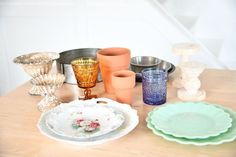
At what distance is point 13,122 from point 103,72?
0.34 m

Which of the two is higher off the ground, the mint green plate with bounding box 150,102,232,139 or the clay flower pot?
the clay flower pot

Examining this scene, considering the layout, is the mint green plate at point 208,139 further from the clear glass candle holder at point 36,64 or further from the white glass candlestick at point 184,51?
the clear glass candle holder at point 36,64

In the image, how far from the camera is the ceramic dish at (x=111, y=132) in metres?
0.82

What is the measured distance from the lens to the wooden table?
793 millimetres

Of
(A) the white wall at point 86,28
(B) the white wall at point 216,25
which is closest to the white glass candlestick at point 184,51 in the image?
(A) the white wall at point 86,28

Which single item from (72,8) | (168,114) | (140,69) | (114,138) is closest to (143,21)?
(72,8)

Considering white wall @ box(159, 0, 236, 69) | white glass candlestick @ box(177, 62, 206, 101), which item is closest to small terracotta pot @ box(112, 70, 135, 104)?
white glass candlestick @ box(177, 62, 206, 101)

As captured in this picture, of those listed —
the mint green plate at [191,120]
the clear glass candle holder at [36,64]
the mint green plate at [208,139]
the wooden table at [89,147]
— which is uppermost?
the clear glass candle holder at [36,64]

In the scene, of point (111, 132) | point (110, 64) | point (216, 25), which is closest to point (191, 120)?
point (111, 132)

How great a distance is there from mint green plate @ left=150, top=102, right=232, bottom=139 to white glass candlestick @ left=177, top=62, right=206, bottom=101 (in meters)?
0.09

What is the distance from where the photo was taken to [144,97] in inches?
42.2

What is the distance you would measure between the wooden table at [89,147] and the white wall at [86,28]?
1075mm

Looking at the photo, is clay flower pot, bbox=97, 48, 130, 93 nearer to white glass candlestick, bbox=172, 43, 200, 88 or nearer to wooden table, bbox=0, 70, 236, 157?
wooden table, bbox=0, 70, 236, 157

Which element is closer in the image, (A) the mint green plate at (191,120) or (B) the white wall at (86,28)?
(A) the mint green plate at (191,120)
